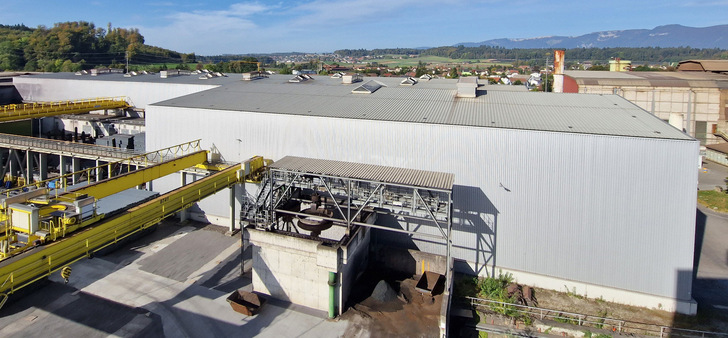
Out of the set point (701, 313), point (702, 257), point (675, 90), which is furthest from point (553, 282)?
point (675, 90)

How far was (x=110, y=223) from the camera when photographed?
46.9ft

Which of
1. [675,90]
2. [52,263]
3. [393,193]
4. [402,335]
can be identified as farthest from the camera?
[675,90]

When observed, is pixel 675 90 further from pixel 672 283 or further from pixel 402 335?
pixel 402 335

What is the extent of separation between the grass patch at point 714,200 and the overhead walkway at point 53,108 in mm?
56219

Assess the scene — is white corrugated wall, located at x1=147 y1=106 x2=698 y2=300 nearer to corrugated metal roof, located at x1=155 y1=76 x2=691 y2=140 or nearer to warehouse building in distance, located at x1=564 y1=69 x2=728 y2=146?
corrugated metal roof, located at x1=155 y1=76 x2=691 y2=140

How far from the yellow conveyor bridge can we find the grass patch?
114 feet

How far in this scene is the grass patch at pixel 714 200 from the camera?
3151cm

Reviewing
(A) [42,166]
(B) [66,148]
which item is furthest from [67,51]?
(B) [66,148]

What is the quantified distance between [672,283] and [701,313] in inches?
75.3

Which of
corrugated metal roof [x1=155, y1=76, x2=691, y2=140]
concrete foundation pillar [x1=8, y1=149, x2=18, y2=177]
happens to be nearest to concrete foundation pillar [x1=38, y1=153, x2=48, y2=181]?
concrete foundation pillar [x1=8, y1=149, x2=18, y2=177]

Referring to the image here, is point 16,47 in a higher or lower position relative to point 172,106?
higher

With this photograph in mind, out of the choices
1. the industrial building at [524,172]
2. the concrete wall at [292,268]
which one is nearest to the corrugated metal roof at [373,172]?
the industrial building at [524,172]

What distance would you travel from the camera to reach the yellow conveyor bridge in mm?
11570

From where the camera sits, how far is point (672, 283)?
18.1 metres
